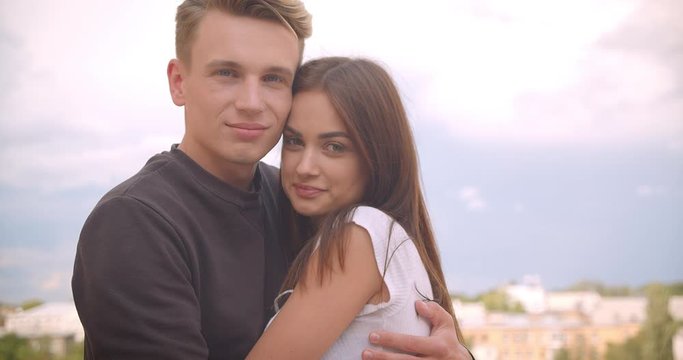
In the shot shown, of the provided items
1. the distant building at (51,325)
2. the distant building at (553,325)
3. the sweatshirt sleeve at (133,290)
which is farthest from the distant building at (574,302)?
the sweatshirt sleeve at (133,290)

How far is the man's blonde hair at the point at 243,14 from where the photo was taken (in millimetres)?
2088

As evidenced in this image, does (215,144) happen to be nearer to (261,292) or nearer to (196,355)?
(261,292)

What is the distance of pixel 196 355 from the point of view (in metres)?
1.77

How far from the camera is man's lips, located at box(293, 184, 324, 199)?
2039mm

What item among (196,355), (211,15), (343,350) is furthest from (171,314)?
(211,15)

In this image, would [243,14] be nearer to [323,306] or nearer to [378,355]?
[323,306]

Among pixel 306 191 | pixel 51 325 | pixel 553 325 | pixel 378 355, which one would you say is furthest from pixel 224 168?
pixel 553 325

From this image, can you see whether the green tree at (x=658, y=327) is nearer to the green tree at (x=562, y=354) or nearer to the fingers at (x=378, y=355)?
the green tree at (x=562, y=354)

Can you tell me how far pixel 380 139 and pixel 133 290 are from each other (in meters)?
0.73

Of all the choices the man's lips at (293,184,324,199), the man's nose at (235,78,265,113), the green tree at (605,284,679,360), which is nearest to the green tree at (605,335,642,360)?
the green tree at (605,284,679,360)

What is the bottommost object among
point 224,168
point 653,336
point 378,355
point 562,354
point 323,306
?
point 562,354

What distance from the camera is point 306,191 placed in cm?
205

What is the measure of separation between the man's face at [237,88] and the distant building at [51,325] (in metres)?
4.18

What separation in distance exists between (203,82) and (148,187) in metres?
0.35
